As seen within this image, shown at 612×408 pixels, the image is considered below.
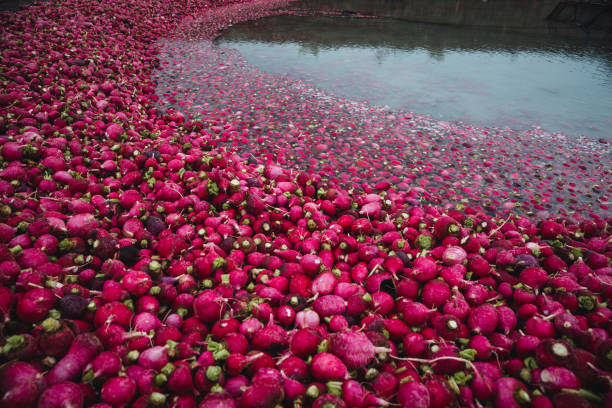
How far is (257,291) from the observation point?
2570 mm

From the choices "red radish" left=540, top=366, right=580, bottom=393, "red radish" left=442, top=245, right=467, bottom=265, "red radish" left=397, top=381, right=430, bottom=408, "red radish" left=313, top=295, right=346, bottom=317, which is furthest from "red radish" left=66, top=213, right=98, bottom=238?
"red radish" left=540, top=366, right=580, bottom=393

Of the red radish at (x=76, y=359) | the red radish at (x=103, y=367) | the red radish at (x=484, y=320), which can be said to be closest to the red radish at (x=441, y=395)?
the red radish at (x=484, y=320)

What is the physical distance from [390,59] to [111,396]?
14.3 metres

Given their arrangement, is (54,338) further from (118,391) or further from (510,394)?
(510,394)

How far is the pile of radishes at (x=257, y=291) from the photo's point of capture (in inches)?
69.0

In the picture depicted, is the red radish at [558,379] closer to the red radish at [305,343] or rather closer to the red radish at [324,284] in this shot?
the red radish at [305,343]

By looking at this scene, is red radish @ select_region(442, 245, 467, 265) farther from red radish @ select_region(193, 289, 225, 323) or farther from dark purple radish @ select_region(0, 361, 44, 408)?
dark purple radish @ select_region(0, 361, 44, 408)

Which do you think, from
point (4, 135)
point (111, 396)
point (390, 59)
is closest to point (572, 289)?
point (111, 396)

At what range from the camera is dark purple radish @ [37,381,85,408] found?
59.4 inches

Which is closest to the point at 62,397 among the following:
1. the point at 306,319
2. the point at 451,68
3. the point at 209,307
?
the point at 209,307

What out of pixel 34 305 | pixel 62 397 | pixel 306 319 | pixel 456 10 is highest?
pixel 456 10

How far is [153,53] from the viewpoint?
1054cm

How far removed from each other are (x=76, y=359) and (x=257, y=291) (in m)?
1.26

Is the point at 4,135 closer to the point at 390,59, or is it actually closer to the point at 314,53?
the point at 314,53
